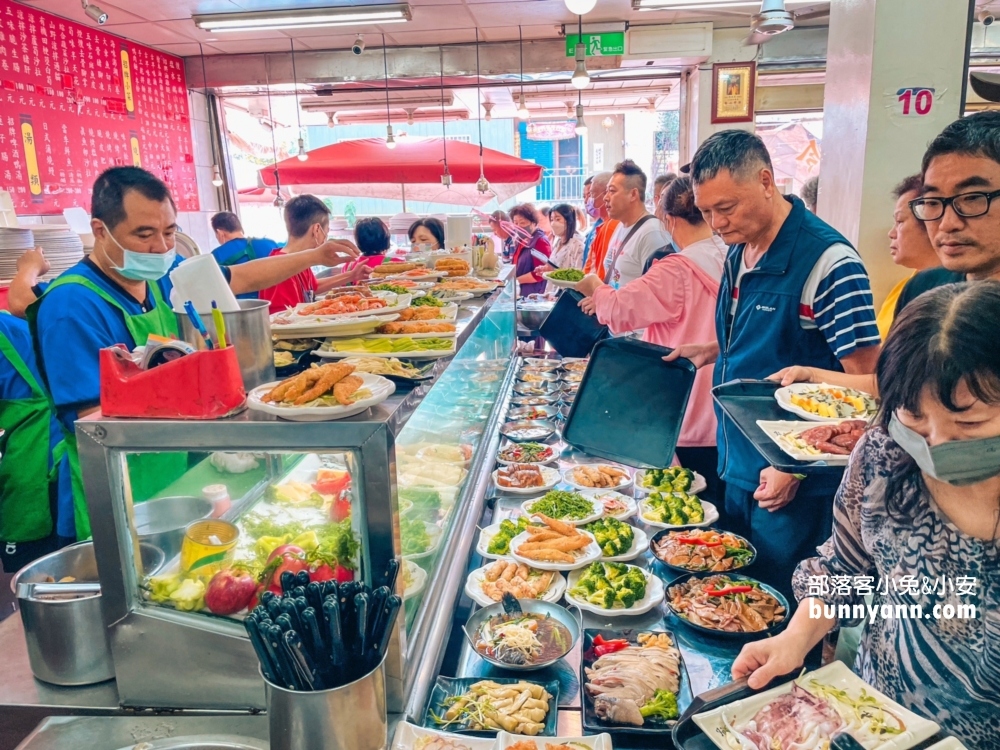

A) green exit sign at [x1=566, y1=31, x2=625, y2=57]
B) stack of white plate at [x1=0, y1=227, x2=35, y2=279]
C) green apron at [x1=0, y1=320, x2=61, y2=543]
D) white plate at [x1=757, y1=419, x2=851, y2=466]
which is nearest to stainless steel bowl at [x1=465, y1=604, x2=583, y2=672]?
white plate at [x1=757, y1=419, x2=851, y2=466]

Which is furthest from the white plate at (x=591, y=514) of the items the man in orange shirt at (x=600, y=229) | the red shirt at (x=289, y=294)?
the man in orange shirt at (x=600, y=229)

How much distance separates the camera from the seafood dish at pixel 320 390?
142 centimetres

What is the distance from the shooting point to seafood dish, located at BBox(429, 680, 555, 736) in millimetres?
1625

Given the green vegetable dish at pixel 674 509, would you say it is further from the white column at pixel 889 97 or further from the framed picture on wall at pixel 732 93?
the framed picture on wall at pixel 732 93

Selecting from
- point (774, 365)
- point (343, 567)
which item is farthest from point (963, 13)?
point (343, 567)

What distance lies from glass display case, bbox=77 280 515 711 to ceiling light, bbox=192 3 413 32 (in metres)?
6.32

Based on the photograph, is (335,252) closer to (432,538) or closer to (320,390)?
(432,538)

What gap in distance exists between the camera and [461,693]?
1.75m

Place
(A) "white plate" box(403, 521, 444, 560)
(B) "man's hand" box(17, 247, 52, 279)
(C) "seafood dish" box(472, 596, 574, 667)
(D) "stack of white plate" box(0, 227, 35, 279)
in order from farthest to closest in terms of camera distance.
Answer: (D) "stack of white plate" box(0, 227, 35, 279)
(B) "man's hand" box(17, 247, 52, 279)
(A) "white plate" box(403, 521, 444, 560)
(C) "seafood dish" box(472, 596, 574, 667)

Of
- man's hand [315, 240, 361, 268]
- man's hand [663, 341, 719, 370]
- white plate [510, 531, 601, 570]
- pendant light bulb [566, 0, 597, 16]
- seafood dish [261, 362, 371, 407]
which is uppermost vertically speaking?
pendant light bulb [566, 0, 597, 16]

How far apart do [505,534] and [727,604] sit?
838 millimetres

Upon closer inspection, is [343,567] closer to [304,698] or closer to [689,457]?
[304,698]

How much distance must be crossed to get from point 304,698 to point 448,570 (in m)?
1.03

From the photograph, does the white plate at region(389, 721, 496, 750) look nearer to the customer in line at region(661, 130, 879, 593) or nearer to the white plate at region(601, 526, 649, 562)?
the white plate at region(601, 526, 649, 562)
